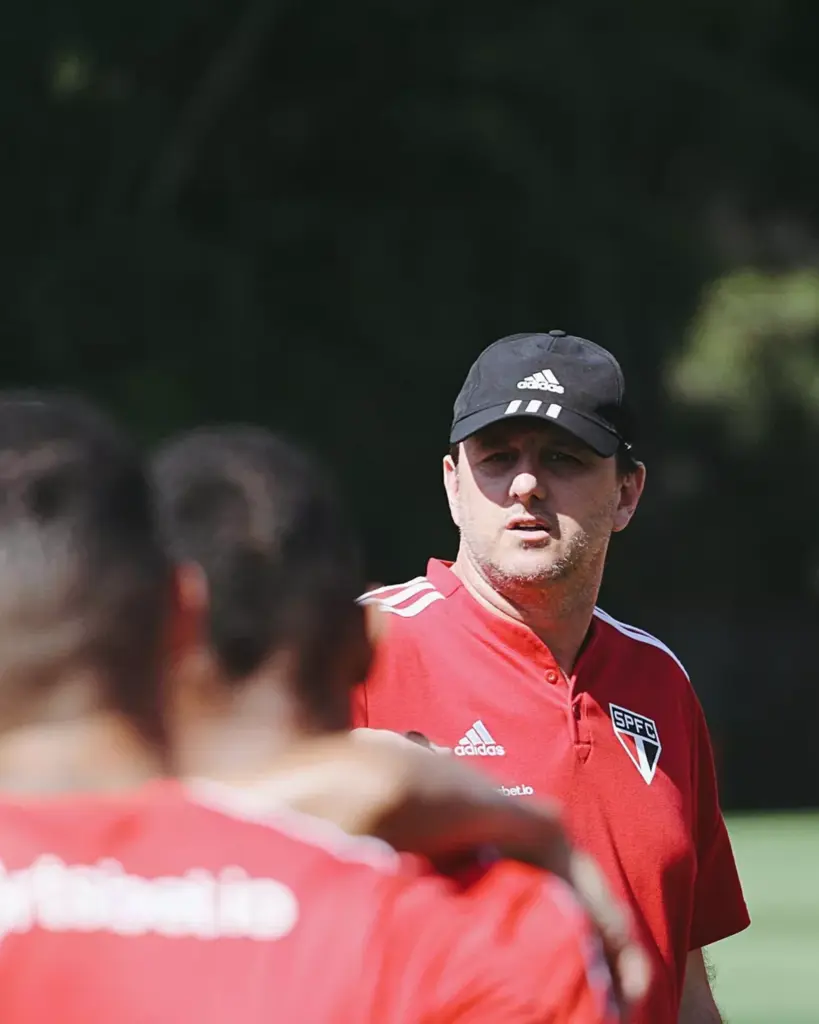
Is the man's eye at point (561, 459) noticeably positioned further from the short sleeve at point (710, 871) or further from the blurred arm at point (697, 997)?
the blurred arm at point (697, 997)

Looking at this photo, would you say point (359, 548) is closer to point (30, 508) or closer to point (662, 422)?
point (30, 508)

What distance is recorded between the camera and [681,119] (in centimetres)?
2514

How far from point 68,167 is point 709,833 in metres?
20.2

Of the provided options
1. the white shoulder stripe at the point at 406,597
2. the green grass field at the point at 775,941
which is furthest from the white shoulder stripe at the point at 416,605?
the green grass field at the point at 775,941

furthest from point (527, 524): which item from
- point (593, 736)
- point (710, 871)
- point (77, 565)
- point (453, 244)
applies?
point (453, 244)

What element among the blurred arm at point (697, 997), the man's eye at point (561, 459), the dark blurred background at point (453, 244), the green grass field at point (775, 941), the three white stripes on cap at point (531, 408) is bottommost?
the green grass field at point (775, 941)

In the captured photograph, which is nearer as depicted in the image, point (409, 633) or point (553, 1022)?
point (553, 1022)

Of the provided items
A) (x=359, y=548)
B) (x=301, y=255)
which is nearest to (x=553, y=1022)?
(x=359, y=548)

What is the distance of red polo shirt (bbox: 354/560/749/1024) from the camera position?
384 centimetres

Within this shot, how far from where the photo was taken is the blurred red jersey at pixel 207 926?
199 centimetres

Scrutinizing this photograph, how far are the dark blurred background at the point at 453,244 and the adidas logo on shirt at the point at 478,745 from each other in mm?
18242

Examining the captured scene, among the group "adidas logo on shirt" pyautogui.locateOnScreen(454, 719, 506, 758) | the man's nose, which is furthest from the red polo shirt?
the man's nose

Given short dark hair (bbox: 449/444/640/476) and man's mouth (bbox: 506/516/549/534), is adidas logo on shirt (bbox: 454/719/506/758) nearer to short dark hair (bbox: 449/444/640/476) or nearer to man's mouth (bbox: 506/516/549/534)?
man's mouth (bbox: 506/516/549/534)

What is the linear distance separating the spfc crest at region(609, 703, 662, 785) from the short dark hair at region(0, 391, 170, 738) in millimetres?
1997
